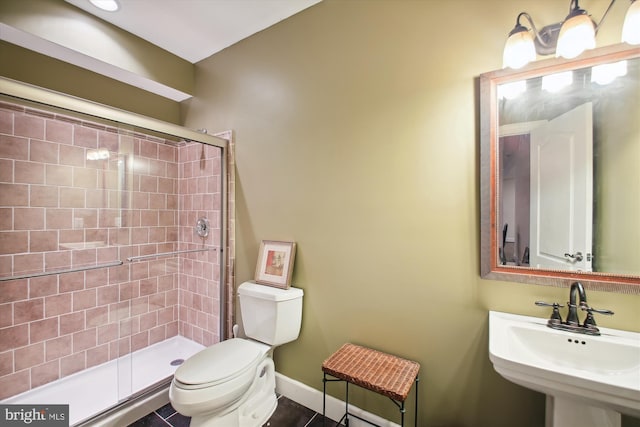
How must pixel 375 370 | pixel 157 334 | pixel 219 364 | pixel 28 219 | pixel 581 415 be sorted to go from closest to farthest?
pixel 581 415 → pixel 375 370 → pixel 219 364 → pixel 28 219 → pixel 157 334

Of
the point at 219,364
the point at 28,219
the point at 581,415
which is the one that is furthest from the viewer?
the point at 28,219

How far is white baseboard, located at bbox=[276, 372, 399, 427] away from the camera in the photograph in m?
1.58

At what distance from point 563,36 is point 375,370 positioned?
1610 mm

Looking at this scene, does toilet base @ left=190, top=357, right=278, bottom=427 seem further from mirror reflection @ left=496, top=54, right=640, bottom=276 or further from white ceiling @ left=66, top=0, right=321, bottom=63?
white ceiling @ left=66, top=0, right=321, bottom=63

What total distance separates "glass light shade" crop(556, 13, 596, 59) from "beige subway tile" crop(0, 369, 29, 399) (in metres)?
3.49

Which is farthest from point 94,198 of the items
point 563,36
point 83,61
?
point 563,36

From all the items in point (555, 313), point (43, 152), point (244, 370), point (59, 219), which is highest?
point (43, 152)

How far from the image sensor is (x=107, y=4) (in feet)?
5.78

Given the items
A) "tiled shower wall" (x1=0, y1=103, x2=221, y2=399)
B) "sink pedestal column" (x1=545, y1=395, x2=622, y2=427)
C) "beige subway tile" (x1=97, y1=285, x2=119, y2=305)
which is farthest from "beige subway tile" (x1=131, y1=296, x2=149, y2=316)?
"sink pedestal column" (x1=545, y1=395, x2=622, y2=427)

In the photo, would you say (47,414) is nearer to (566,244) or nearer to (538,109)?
(566,244)

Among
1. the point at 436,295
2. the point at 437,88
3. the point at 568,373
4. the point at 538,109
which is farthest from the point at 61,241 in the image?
the point at 538,109

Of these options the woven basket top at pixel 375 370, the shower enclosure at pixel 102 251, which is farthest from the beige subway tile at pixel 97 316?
the woven basket top at pixel 375 370

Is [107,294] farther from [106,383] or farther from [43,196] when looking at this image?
[43,196]

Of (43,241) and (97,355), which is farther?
(97,355)
